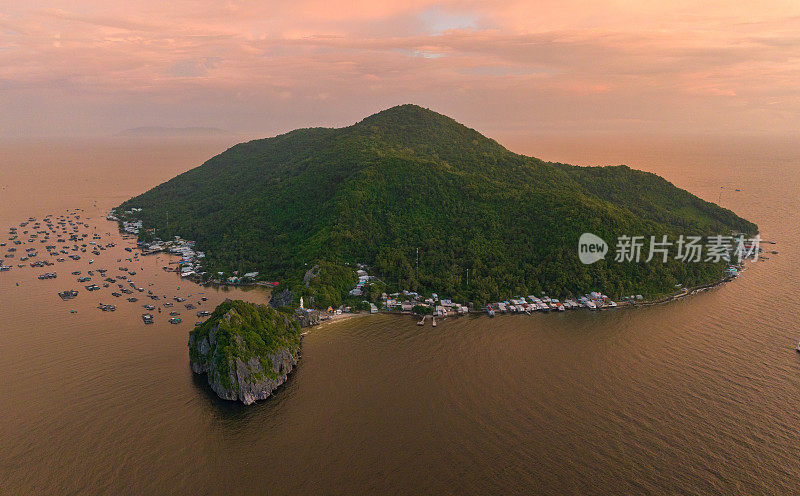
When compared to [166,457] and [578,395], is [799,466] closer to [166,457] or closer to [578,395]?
[578,395]

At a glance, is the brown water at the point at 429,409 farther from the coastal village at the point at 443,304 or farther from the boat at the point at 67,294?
the boat at the point at 67,294

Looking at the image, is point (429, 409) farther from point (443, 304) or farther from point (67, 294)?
point (67, 294)

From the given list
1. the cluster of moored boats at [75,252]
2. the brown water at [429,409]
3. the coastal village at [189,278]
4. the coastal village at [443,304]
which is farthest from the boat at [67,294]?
the coastal village at [443,304]

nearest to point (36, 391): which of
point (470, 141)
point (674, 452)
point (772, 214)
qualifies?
point (674, 452)

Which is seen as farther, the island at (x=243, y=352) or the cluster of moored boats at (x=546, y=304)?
the cluster of moored boats at (x=546, y=304)

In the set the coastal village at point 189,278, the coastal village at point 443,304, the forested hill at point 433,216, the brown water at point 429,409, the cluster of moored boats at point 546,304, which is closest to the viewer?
the brown water at point 429,409

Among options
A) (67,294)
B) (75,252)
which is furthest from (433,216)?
(75,252)
